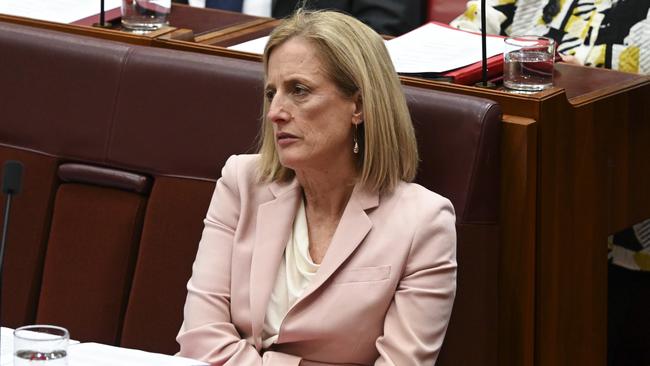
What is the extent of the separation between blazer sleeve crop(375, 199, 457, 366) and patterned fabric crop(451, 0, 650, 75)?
100cm

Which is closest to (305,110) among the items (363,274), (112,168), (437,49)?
(363,274)

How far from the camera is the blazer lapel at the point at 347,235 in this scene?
223 centimetres

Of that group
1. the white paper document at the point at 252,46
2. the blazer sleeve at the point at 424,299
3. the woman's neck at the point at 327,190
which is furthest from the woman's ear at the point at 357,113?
the white paper document at the point at 252,46

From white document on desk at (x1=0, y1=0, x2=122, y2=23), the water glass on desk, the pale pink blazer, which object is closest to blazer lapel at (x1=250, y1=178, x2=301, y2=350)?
the pale pink blazer

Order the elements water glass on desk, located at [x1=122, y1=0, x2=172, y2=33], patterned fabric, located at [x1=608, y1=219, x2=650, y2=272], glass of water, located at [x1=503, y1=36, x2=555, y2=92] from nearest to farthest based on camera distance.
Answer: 1. glass of water, located at [x1=503, y1=36, x2=555, y2=92]
2. water glass on desk, located at [x1=122, y1=0, x2=172, y2=33]
3. patterned fabric, located at [x1=608, y1=219, x2=650, y2=272]

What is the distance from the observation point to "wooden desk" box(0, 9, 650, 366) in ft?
7.68

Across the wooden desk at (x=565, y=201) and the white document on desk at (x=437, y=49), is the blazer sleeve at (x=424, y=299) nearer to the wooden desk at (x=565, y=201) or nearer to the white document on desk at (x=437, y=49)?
the wooden desk at (x=565, y=201)

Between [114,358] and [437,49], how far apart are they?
1.11m

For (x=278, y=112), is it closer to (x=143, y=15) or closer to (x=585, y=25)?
(x=143, y=15)

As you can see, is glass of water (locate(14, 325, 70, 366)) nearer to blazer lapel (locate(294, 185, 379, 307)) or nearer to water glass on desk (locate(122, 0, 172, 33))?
blazer lapel (locate(294, 185, 379, 307))

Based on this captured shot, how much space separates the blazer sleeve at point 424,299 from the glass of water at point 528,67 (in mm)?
346

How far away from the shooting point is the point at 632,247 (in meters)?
3.04

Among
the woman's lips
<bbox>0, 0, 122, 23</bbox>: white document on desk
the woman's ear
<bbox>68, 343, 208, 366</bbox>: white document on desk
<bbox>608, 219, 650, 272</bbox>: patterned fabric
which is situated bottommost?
<bbox>608, 219, 650, 272</bbox>: patterned fabric

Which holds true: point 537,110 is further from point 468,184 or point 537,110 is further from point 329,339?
point 329,339
